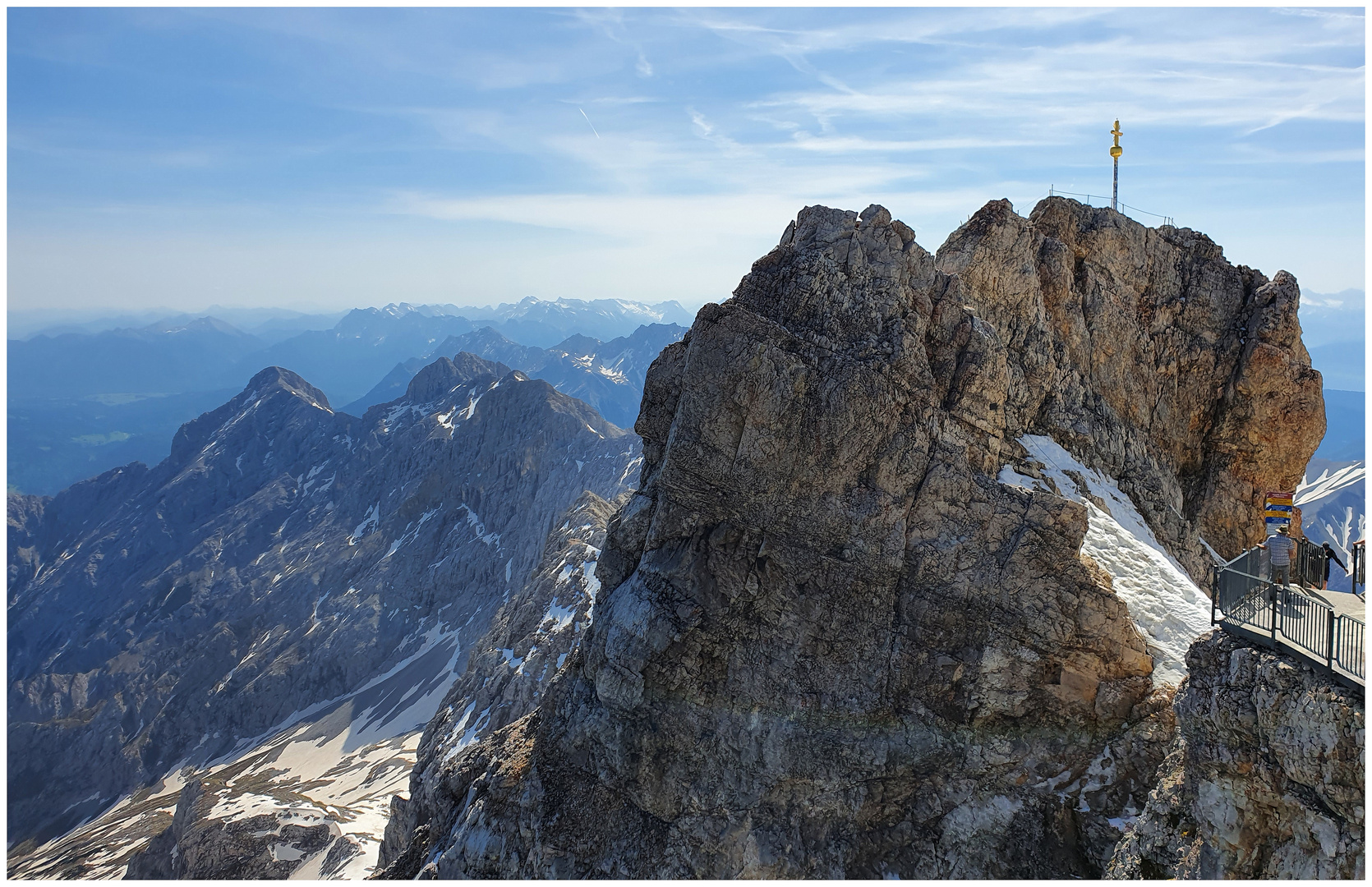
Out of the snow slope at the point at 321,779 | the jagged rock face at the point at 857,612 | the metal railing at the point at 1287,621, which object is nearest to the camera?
the metal railing at the point at 1287,621

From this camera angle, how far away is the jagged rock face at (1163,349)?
35125mm

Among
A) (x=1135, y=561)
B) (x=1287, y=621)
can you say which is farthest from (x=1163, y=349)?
(x=1287, y=621)

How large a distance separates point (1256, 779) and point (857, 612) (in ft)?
45.3

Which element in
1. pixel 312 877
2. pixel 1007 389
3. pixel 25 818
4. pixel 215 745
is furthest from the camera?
pixel 215 745

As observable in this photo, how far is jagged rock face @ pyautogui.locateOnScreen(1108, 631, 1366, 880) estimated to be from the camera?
15961 mm

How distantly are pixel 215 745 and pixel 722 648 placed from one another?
167869mm

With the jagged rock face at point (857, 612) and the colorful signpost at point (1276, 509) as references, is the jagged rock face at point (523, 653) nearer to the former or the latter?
the jagged rock face at point (857, 612)

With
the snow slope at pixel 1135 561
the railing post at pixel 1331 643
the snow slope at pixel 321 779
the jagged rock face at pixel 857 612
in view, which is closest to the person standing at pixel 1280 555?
the railing post at pixel 1331 643

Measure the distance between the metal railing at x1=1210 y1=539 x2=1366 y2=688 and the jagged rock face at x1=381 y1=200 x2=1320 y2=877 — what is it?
8.52m

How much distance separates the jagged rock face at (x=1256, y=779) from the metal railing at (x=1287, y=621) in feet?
1.19

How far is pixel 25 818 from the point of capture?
489 feet

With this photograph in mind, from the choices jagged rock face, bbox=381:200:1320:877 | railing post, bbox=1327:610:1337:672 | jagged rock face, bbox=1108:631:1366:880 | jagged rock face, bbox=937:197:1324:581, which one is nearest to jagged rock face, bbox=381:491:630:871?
jagged rock face, bbox=381:200:1320:877

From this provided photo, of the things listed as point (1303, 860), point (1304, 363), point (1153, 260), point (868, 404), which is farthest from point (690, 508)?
point (1304, 363)

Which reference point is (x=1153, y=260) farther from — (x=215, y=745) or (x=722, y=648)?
(x=215, y=745)
